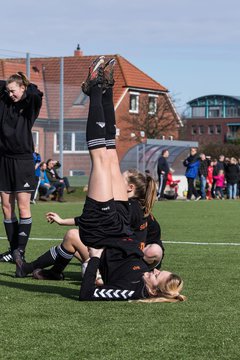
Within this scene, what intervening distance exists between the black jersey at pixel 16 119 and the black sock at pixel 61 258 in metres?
1.87

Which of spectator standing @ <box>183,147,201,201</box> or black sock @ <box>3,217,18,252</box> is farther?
spectator standing @ <box>183,147,201,201</box>

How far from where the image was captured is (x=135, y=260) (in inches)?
281

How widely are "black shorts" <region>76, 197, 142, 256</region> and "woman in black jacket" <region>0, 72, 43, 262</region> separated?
238 cm

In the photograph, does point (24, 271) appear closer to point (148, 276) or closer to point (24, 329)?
point (148, 276)

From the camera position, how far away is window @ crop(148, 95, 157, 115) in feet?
222

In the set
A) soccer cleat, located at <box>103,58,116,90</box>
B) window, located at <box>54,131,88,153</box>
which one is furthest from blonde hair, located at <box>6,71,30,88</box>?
window, located at <box>54,131,88,153</box>

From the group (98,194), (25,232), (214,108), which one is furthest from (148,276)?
(214,108)

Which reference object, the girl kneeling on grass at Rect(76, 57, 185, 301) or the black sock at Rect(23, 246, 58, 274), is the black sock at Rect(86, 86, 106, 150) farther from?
the black sock at Rect(23, 246, 58, 274)

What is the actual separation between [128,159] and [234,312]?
34.5 metres

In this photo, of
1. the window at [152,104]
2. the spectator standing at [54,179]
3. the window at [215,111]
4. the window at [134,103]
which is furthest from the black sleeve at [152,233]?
the window at [215,111]

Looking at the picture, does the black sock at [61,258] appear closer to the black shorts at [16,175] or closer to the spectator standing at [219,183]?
the black shorts at [16,175]

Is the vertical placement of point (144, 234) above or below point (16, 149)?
below

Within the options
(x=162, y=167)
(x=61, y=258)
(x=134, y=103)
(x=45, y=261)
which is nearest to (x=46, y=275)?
(x=45, y=261)

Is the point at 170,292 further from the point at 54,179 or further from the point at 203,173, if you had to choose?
the point at 203,173
